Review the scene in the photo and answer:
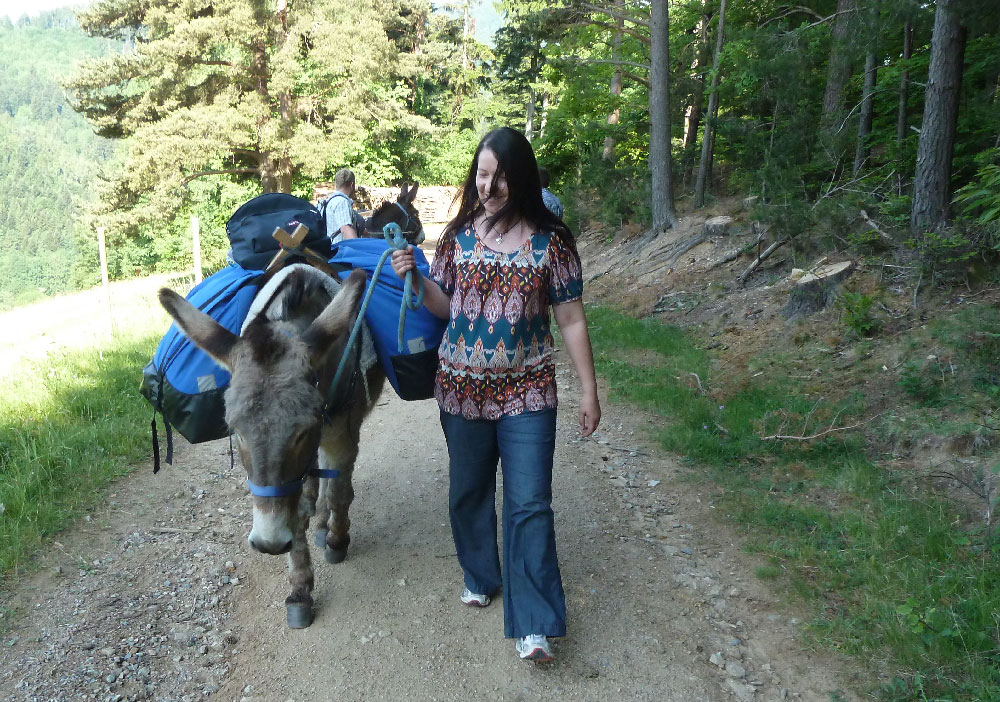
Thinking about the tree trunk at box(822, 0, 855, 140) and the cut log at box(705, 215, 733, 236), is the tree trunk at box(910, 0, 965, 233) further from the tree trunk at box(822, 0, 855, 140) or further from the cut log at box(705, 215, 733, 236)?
the cut log at box(705, 215, 733, 236)

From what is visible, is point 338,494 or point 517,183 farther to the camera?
point 338,494

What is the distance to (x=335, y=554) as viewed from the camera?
3949mm

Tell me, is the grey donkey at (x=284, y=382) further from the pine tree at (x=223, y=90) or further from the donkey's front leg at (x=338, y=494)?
the pine tree at (x=223, y=90)

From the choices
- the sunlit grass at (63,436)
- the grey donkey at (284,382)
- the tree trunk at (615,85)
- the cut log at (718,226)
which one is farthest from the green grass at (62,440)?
the tree trunk at (615,85)

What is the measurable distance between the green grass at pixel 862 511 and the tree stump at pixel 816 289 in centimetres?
115

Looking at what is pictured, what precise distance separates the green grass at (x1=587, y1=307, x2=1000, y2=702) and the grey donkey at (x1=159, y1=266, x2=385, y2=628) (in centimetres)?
243

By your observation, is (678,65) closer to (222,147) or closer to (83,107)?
(222,147)

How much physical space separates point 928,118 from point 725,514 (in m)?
4.97

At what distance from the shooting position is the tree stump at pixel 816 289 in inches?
289

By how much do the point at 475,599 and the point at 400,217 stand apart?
13.2 feet

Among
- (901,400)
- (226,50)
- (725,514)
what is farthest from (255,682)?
(226,50)

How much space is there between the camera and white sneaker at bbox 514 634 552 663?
294 cm

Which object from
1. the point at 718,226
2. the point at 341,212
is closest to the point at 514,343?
the point at 341,212

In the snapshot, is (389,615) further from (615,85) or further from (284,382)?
(615,85)
